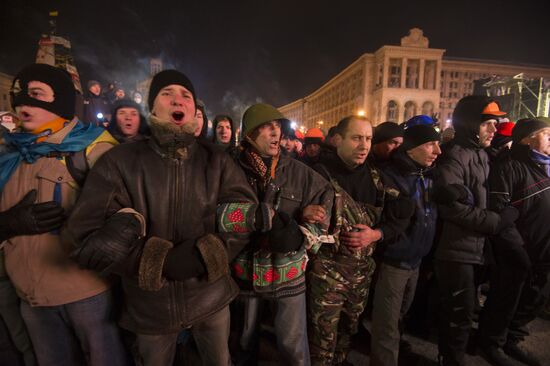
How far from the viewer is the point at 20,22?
13.9 m

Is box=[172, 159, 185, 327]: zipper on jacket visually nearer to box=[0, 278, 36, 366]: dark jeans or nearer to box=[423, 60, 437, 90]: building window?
box=[0, 278, 36, 366]: dark jeans

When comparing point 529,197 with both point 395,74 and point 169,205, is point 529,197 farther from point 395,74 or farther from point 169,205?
point 395,74

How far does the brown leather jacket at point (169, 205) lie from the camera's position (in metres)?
1.69

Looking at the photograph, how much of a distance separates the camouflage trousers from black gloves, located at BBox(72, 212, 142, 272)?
176 centimetres

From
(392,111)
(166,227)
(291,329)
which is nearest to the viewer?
(166,227)

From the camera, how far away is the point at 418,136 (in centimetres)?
292

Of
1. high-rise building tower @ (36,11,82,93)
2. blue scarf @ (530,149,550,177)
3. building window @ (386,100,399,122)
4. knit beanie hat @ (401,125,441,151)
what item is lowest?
blue scarf @ (530,149,550,177)

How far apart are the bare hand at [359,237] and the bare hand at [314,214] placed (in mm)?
423

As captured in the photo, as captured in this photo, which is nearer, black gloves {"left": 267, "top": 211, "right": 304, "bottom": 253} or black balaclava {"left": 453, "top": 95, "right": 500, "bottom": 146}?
black gloves {"left": 267, "top": 211, "right": 304, "bottom": 253}

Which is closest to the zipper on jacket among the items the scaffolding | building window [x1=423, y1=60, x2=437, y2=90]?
the scaffolding

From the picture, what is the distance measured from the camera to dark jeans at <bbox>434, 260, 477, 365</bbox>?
2.85 m

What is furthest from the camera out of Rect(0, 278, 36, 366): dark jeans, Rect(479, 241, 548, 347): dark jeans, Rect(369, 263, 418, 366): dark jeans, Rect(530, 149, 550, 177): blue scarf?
Rect(530, 149, 550, 177): blue scarf

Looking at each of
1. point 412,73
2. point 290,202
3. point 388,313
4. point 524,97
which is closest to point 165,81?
point 290,202

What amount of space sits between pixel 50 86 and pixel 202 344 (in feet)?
7.66
